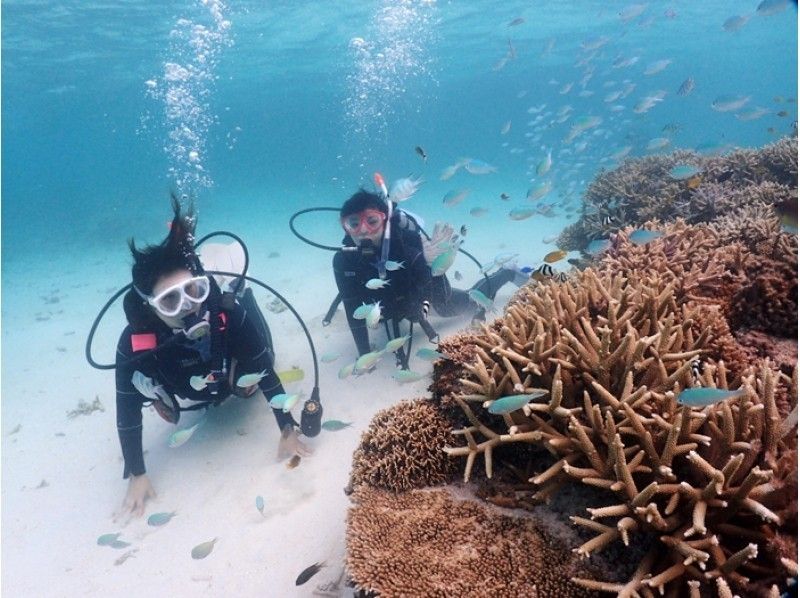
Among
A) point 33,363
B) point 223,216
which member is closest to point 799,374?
point 33,363

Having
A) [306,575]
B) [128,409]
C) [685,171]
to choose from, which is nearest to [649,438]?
[306,575]

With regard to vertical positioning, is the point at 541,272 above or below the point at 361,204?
above

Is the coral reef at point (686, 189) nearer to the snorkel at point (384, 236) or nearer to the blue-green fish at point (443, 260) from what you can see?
the blue-green fish at point (443, 260)

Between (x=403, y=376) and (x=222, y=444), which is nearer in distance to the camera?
(x=403, y=376)

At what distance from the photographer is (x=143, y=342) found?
4.96 meters

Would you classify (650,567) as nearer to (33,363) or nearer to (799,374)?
(799,374)

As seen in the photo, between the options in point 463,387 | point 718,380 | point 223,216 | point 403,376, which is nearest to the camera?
point 718,380

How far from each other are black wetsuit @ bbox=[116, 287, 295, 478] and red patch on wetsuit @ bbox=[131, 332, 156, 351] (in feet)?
0.17

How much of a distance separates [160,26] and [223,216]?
48.6ft

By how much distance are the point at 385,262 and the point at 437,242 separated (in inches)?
72.6

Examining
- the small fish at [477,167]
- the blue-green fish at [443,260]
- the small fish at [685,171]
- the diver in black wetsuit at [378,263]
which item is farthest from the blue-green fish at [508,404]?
the small fish at [477,167]

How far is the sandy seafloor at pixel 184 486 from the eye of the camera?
4.46 m

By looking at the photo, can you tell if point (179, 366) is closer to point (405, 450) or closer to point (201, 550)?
point (201, 550)

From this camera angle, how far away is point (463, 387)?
11.1ft
